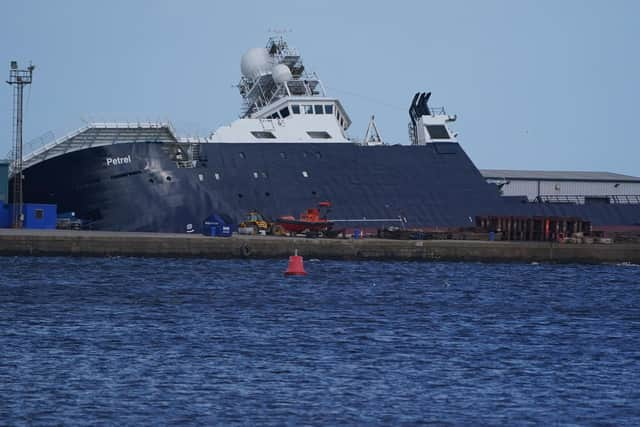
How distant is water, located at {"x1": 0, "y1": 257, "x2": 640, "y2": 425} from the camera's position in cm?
2361

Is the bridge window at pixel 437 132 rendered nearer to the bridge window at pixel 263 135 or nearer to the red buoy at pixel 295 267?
the bridge window at pixel 263 135

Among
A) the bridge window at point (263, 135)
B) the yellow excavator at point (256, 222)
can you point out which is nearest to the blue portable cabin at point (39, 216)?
the yellow excavator at point (256, 222)

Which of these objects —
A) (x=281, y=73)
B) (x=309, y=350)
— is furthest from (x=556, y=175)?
(x=309, y=350)

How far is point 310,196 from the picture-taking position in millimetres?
63281

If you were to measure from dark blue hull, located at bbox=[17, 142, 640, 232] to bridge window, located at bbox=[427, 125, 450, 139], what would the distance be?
883 millimetres

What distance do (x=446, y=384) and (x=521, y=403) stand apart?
7.00 ft

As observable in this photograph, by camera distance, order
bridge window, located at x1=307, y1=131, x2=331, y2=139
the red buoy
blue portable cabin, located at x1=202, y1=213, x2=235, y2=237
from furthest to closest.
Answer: bridge window, located at x1=307, y1=131, x2=331, y2=139
blue portable cabin, located at x1=202, y1=213, x2=235, y2=237
the red buoy

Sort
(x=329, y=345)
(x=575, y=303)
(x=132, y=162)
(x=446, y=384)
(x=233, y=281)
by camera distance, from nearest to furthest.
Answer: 1. (x=446, y=384)
2. (x=329, y=345)
3. (x=575, y=303)
4. (x=233, y=281)
5. (x=132, y=162)

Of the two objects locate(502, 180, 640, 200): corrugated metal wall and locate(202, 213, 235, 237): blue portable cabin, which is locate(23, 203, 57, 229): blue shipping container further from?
locate(502, 180, 640, 200): corrugated metal wall

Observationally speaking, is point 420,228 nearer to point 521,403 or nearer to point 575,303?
point 575,303

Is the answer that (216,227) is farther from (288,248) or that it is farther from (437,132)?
(437,132)

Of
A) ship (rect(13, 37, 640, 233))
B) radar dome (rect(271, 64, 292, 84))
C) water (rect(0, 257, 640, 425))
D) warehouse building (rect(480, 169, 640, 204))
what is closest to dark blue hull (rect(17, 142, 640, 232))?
ship (rect(13, 37, 640, 233))

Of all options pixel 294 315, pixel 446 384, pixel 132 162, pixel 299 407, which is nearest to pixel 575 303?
pixel 294 315

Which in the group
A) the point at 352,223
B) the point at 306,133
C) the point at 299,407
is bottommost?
the point at 299,407
